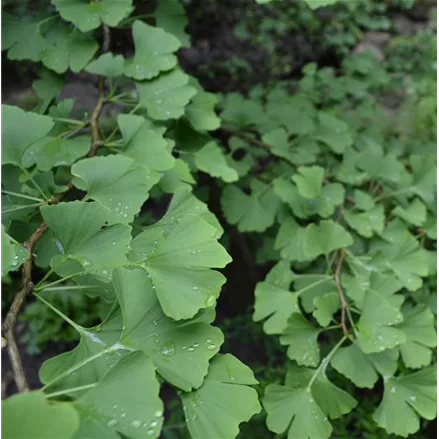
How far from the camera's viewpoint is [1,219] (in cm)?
82

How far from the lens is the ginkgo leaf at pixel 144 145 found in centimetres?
89

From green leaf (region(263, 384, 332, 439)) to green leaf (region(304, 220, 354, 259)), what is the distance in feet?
1.00

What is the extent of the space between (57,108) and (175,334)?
649mm

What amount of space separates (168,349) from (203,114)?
2.16 ft

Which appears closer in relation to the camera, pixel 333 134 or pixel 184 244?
pixel 184 244

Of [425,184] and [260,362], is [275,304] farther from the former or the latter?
[260,362]

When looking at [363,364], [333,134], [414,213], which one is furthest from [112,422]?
[333,134]

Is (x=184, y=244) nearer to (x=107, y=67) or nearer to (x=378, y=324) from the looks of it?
(x=378, y=324)

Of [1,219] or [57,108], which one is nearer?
[1,219]

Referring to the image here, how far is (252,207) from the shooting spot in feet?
4.43

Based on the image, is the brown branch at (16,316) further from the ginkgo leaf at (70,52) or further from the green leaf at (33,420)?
the ginkgo leaf at (70,52)

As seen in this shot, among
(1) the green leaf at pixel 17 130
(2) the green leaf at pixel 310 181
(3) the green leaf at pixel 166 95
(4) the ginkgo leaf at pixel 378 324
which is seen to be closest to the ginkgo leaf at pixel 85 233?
(1) the green leaf at pixel 17 130

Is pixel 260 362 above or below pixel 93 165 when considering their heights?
below

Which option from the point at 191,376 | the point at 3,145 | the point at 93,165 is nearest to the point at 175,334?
the point at 191,376
